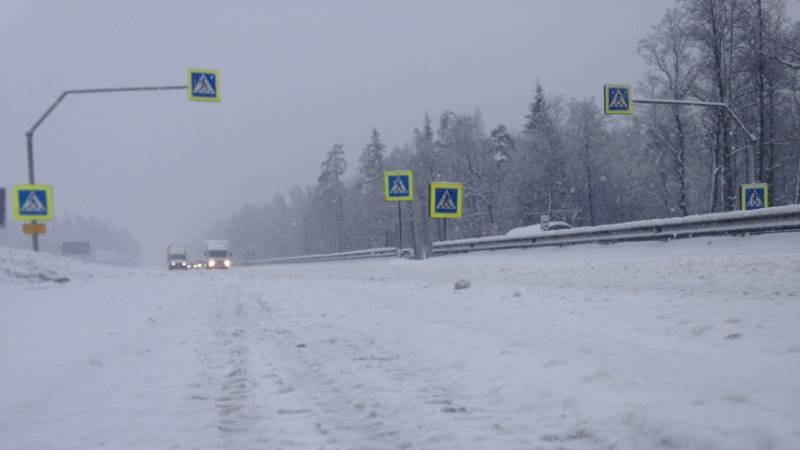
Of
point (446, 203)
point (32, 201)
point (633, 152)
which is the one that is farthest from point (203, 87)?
point (633, 152)

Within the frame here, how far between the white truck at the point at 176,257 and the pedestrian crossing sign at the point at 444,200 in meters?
36.5

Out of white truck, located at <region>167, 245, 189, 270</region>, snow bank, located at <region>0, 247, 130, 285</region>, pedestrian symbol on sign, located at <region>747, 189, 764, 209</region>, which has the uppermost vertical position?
pedestrian symbol on sign, located at <region>747, 189, 764, 209</region>

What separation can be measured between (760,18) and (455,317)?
2617cm

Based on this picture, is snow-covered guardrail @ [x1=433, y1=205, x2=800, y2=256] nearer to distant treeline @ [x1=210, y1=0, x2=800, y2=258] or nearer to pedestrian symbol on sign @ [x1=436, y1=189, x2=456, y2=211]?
pedestrian symbol on sign @ [x1=436, y1=189, x2=456, y2=211]

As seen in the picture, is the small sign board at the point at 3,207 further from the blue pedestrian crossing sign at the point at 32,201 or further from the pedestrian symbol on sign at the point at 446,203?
the pedestrian symbol on sign at the point at 446,203

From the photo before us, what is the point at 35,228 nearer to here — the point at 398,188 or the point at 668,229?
the point at 398,188

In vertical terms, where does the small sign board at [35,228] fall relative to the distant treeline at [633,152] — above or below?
below

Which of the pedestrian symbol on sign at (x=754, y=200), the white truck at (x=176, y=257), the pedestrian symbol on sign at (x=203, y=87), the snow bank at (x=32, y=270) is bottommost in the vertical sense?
the white truck at (x=176, y=257)

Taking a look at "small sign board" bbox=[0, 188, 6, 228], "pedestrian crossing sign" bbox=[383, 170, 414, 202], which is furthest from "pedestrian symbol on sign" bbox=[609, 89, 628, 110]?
"small sign board" bbox=[0, 188, 6, 228]

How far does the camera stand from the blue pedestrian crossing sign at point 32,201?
17281 mm

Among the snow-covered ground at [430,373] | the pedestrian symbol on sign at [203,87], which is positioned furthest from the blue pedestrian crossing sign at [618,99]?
the pedestrian symbol on sign at [203,87]

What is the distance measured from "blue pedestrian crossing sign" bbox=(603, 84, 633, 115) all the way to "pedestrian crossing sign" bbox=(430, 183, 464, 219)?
7.39 metres

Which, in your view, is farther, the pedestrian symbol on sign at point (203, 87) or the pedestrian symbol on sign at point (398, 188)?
the pedestrian symbol on sign at point (398, 188)

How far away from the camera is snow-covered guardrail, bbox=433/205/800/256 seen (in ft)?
42.5
